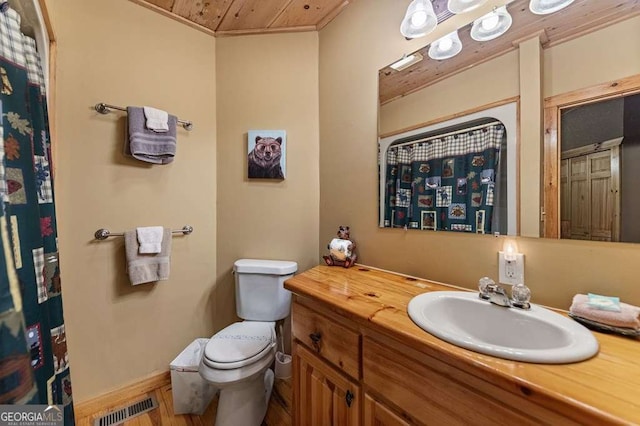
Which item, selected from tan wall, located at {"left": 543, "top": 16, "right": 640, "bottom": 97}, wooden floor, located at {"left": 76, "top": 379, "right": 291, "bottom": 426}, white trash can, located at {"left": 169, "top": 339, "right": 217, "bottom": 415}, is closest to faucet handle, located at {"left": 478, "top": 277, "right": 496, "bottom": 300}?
tan wall, located at {"left": 543, "top": 16, "right": 640, "bottom": 97}

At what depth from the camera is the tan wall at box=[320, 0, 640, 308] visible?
815mm

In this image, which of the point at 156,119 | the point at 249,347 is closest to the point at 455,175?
the point at 249,347

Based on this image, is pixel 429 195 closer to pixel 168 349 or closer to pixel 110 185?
pixel 110 185

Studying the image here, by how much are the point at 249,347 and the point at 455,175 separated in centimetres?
128

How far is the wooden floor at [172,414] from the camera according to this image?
1.41 metres

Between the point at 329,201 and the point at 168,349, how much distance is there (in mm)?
1462

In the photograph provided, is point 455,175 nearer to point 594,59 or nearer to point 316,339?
point 594,59

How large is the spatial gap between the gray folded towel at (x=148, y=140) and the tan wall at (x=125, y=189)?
0.35 ft

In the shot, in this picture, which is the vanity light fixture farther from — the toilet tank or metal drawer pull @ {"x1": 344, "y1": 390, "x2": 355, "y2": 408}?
metal drawer pull @ {"x1": 344, "y1": 390, "x2": 355, "y2": 408}

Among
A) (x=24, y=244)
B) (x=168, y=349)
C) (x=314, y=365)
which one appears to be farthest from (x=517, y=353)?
(x=168, y=349)

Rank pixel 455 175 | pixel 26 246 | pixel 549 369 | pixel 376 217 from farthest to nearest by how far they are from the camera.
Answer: pixel 376 217 → pixel 455 175 → pixel 26 246 → pixel 549 369

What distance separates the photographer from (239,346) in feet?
4.34

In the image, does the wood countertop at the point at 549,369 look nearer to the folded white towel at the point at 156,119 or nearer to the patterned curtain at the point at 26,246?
the patterned curtain at the point at 26,246

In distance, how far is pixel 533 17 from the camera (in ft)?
2.96
